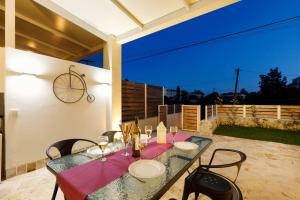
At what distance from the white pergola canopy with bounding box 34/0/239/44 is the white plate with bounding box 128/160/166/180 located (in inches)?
111

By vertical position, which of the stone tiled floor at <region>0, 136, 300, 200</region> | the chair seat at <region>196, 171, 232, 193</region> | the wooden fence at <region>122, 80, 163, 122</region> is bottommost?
the stone tiled floor at <region>0, 136, 300, 200</region>

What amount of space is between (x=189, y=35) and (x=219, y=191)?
61.4ft

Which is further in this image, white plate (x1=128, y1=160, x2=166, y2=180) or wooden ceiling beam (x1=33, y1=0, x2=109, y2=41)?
wooden ceiling beam (x1=33, y1=0, x2=109, y2=41)

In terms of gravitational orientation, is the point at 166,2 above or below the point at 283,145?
above

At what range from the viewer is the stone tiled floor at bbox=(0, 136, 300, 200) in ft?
5.86

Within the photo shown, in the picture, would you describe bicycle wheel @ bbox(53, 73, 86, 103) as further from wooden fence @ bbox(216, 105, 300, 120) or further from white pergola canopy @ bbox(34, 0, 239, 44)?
wooden fence @ bbox(216, 105, 300, 120)

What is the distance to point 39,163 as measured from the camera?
99.0 inches

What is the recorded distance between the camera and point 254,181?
2098 millimetres

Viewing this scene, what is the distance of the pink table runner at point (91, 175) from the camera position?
826 millimetres

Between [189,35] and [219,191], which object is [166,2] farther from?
[189,35]

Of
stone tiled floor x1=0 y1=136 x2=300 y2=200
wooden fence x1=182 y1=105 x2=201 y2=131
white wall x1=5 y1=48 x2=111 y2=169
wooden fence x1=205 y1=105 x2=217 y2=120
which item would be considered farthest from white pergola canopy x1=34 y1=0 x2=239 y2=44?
wooden fence x1=205 y1=105 x2=217 y2=120

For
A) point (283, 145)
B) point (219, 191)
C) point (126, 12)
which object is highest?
point (126, 12)

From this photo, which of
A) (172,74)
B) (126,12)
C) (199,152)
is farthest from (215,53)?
(199,152)

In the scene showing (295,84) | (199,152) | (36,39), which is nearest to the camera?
(199,152)
